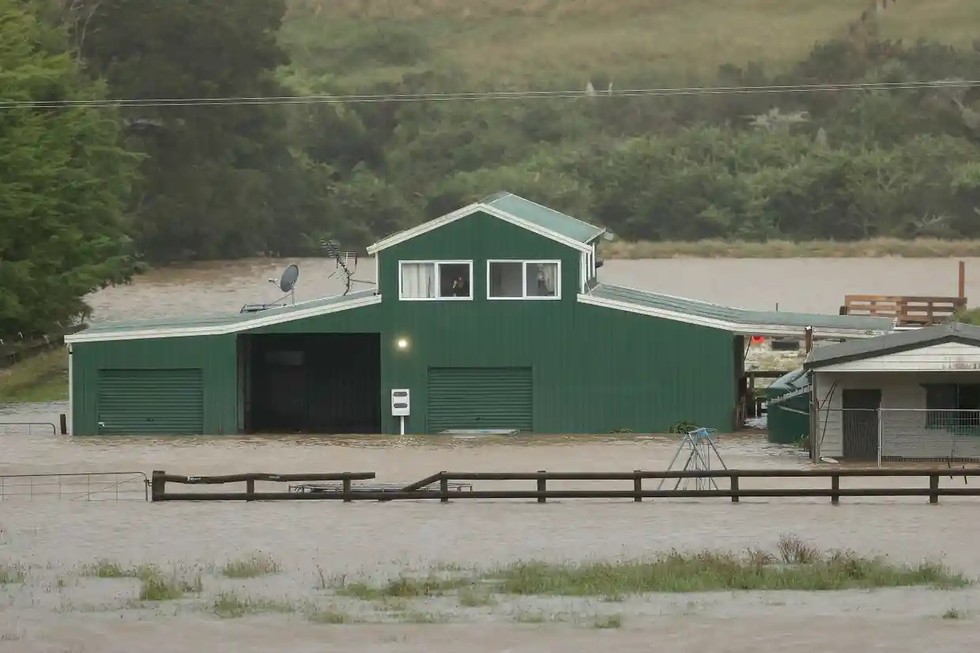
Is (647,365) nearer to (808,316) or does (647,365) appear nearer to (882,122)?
(808,316)

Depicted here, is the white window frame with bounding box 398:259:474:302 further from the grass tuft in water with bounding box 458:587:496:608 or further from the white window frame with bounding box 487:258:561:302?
the grass tuft in water with bounding box 458:587:496:608

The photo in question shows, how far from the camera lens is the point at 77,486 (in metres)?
41.9

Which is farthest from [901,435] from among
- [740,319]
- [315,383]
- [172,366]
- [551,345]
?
[172,366]

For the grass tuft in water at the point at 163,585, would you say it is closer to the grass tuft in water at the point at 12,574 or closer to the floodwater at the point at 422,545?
the floodwater at the point at 422,545

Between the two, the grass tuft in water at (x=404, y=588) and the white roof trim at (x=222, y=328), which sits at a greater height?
the white roof trim at (x=222, y=328)

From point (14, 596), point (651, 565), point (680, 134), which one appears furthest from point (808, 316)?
point (680, 134)

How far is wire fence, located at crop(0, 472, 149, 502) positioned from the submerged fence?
50.5ft

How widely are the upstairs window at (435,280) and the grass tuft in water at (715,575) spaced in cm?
2569

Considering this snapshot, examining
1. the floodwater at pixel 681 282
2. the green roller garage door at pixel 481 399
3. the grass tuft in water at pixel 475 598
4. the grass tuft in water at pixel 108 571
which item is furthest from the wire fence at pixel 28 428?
the floodwater at pixel 681 282

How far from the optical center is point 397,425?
54094mm

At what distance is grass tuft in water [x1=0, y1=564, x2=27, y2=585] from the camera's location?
2778 centimetres

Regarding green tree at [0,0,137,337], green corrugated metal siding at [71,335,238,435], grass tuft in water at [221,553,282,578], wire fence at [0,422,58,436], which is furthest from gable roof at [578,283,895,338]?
grass tuft in water at [221,553,282,578]

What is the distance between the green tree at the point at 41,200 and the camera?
6694 centimetres

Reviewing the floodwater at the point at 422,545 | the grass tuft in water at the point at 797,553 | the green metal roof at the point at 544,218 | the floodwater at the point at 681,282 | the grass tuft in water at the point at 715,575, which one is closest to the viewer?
the floodwater at the point at 422,545
